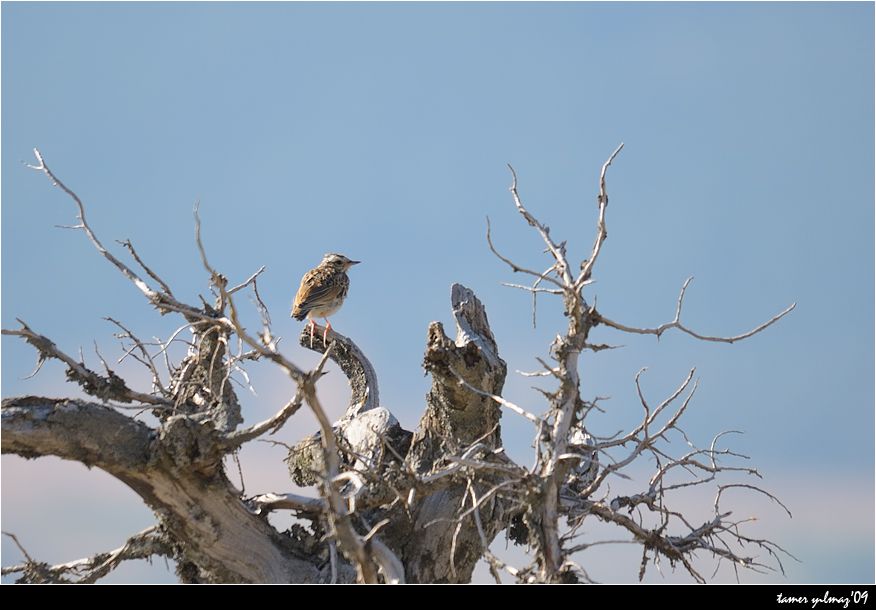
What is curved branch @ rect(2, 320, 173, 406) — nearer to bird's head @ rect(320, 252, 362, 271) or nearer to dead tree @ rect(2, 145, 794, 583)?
dead tree @ rect(2, 145, 794, 583)

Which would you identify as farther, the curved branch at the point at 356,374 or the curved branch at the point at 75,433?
the curved branch at the point at 356,374

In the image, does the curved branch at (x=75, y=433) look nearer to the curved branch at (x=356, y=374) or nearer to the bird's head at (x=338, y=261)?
the curved branch at (x=356, y=374)

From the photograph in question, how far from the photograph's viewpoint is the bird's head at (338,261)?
38.6ft

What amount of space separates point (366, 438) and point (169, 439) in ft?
7.27

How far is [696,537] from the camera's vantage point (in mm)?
7531

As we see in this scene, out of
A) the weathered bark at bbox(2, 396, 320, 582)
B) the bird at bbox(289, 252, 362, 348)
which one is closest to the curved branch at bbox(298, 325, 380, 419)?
the bird at bbox(289, 252, 362, 348)

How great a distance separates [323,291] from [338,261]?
2.70ft

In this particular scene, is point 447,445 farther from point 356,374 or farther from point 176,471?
point 356,374

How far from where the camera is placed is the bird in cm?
1080

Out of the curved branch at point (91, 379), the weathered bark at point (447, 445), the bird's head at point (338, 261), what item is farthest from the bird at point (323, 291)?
the curved branch at point (91, 379)

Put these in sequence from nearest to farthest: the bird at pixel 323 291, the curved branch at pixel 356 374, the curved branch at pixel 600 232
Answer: the curved branch at pixel 600 232
the curved branch at pixel 356 374
the bird at pixel 323 291
